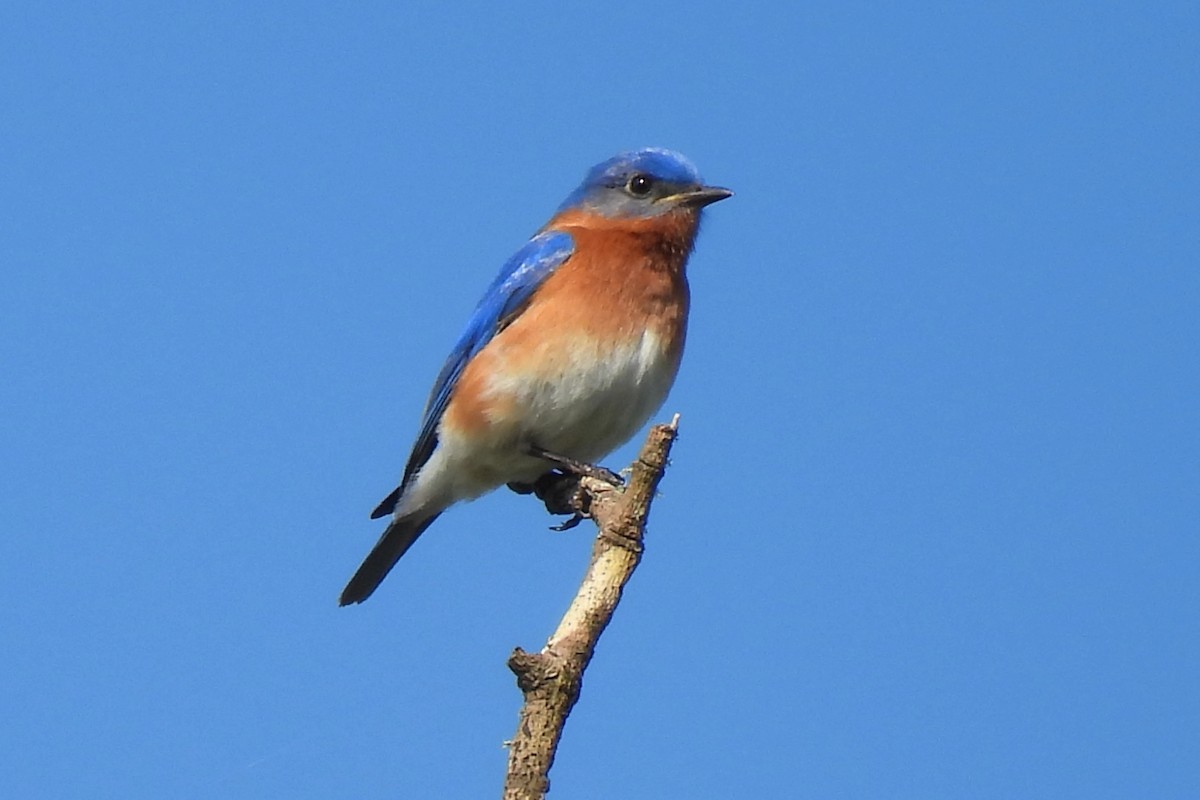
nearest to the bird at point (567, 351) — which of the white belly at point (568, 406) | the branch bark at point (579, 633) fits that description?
the white belly at point (568, 406)

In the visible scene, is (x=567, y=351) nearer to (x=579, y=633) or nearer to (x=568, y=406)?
(x=568, y=406)

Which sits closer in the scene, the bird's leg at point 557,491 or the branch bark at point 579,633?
the branch bark at point 579,633

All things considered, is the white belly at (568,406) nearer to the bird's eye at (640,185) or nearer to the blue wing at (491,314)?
the blue wing at (491,314)

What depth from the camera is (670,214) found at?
33.2ft

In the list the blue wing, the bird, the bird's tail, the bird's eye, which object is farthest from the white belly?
the bird's eye

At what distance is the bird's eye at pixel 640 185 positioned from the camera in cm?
1029

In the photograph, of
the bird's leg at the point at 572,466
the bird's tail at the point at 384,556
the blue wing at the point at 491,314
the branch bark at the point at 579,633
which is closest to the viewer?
the branch bark at the point at 579,633

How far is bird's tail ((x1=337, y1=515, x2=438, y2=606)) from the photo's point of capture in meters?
10.6

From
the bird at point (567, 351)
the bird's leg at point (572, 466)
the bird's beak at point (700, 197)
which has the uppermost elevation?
the bird's beak at point (700, 197)

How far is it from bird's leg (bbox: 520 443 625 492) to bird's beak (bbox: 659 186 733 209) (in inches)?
69.2

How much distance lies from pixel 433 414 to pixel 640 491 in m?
3.79

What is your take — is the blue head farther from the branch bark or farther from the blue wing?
the branch bark

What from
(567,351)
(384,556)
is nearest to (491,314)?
(567,351)

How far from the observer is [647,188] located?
33.8ft
